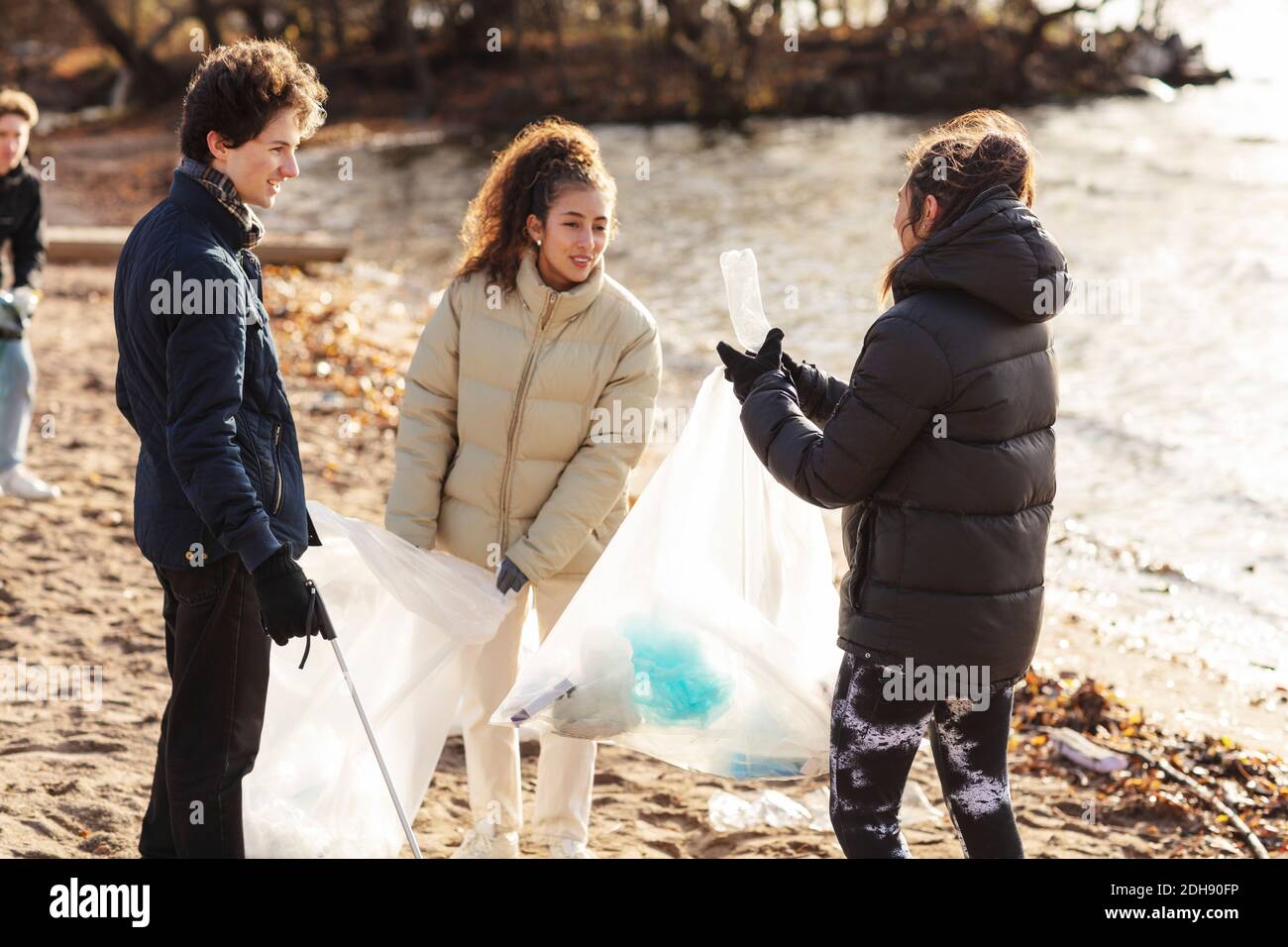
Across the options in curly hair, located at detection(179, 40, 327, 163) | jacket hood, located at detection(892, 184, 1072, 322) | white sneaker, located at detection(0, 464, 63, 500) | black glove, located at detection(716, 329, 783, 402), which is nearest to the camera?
jacket hood, located at detection(892, 184, 1072, 322)

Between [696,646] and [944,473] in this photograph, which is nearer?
[944,473]

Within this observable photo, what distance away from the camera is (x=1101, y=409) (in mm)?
9234

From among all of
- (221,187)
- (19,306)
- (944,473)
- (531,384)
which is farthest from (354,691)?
Answer: (19,306)

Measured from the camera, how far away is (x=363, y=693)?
3367 mm

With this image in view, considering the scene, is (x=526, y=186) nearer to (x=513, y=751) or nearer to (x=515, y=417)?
(x=515, y=417)

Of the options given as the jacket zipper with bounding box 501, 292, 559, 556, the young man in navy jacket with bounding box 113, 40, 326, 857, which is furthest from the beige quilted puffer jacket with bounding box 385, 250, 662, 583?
the young man in navy jacket with bounding box 113, 40, 326, 857

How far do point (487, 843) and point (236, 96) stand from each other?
1996mm

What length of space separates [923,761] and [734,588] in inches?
58.3

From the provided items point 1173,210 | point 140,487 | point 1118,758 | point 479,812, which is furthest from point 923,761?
point 1173,210

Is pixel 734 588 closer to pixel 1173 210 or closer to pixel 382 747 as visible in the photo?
pixel 382 747

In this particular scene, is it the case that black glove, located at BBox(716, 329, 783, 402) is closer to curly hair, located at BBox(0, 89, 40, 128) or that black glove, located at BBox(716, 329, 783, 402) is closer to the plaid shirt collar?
the plaid shirt collar

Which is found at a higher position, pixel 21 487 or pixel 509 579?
pixel 509 579

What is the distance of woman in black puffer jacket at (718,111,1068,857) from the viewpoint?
2.45 meters

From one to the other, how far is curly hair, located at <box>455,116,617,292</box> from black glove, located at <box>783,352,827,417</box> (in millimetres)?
637
